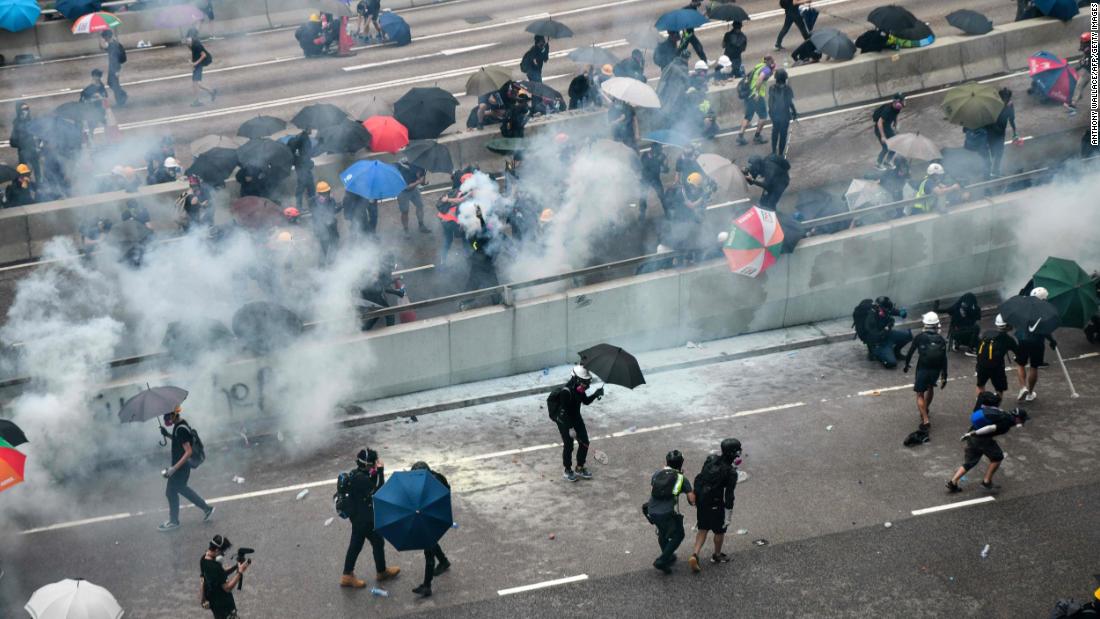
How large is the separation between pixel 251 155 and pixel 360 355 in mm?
4126

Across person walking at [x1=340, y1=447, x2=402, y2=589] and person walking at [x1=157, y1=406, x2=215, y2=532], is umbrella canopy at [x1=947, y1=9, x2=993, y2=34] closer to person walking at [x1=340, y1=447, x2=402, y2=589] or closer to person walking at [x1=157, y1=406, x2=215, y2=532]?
person walking at [x1=340, y1=447, x2=402, y2=589]

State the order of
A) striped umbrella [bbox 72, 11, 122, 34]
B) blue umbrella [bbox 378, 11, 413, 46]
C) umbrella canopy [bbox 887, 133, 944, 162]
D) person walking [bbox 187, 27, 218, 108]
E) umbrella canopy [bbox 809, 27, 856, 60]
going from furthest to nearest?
1. blue umbrella [bbox 378, 11, 413, 46]
2. person walking [bbox 187, 27, 218, 108]
3. striped umbrella [bbox 72, 11, 122, 34]
4. umbrella canopy [bbox 809, 27, 856, 60]
5. umbrella canopy [bbox 887, 133, 944, 162]

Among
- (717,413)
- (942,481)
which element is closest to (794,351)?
(717,413)

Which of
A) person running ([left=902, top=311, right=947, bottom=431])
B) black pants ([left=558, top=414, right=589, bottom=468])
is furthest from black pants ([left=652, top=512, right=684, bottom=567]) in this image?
person running ([left=902, top=311, right=947, bottom=431])

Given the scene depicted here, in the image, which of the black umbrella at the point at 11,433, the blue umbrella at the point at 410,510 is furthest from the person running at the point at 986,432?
the black umbrella at the point at 11,433

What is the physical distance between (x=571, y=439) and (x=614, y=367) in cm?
86

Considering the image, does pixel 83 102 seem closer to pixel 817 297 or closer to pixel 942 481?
pixel 817 297

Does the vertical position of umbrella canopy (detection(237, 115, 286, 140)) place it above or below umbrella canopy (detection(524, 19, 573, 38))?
below

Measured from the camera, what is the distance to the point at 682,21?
2114 centimetres

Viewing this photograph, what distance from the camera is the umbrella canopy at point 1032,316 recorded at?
13.9 meters

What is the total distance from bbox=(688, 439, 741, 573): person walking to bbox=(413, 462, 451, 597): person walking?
2.21 metres

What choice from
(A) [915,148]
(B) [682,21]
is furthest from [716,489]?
(B) [682,21]

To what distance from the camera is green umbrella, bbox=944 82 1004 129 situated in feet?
59.5

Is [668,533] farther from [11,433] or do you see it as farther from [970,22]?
[970,22]
